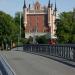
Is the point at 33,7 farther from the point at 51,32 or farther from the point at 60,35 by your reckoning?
the point at 60,35

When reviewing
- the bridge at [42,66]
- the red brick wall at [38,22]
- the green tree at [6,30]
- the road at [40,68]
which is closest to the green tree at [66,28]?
the green tree at [6,30]

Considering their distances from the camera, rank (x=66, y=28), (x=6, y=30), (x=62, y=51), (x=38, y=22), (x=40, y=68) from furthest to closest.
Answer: (x=38, y=22) → (x=6, y=30) → (x=66, y=28) → (x=62, y=51) → (x=40, y=68)

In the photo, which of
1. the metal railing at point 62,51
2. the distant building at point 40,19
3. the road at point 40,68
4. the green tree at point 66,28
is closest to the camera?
the road at point 40,68

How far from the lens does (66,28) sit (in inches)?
4237

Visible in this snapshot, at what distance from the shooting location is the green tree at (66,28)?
10749 cm

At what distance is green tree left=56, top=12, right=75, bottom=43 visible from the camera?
107m

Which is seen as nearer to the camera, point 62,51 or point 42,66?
point 42,66

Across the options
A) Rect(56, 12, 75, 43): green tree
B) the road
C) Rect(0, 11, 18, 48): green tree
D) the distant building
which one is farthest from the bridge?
the distant building

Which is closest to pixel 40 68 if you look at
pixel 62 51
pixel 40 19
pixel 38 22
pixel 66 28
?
pixel 62 51

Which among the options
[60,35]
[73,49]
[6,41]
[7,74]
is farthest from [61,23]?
[7,74]

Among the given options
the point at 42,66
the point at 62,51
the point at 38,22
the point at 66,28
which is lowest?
the point at 42,66

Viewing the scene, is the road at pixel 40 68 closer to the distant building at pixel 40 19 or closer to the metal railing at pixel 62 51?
the metal railing at pixel 62 51

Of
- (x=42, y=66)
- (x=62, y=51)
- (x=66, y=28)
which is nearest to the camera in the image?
(x=42, y=66)

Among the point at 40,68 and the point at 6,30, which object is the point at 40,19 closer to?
the point at 6,30
